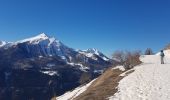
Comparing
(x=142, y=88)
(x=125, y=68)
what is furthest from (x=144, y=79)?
(x=125, y=68)

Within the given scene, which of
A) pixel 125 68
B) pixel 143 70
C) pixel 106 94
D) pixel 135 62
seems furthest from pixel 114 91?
pixel 135 62

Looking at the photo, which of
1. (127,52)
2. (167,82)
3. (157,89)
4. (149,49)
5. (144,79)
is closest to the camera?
(157,89)

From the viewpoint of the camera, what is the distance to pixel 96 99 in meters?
28.2

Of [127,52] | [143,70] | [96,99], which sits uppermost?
[127,52]

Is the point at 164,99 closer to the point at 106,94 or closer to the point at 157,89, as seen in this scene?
the point at 157,89

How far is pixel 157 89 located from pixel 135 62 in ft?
89.2

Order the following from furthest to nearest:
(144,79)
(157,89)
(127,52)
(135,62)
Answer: (127,52) → (135,62) → (144,79) → (157,89)

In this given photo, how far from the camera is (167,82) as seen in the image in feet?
111

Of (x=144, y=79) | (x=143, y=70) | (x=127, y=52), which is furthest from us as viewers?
(x=127, y=52)

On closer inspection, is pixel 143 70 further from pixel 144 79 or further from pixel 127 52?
pixel 127 52

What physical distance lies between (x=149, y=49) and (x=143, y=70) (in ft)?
259

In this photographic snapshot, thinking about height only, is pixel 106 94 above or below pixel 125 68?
below

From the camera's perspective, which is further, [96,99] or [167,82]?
[167,82]

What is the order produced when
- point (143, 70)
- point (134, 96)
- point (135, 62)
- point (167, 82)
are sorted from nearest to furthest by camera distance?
point (134, 96) < point (167, 82) < point (143, 70) < point (135, 62)
